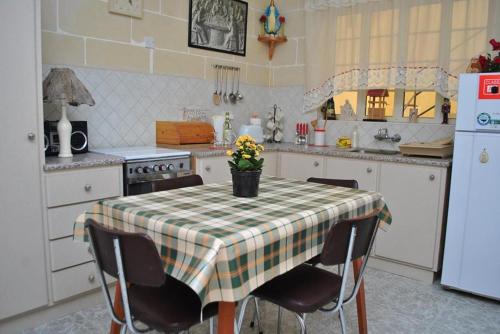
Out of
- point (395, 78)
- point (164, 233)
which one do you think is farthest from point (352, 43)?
point (164, 233)

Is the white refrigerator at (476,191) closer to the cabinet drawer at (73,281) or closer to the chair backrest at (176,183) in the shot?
the chair backrest at (176,183)

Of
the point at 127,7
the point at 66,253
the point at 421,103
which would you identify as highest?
the point at 127,7

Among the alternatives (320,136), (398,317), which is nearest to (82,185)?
(398,317)

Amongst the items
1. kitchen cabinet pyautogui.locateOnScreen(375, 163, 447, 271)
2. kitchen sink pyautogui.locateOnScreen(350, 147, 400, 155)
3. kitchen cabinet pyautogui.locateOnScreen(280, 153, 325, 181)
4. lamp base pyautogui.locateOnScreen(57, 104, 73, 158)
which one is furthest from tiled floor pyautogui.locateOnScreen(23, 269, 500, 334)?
kitchen sink pyautogui.locateOnScreen(350, 147, 400, 155)

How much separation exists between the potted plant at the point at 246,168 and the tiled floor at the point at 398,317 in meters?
0.93

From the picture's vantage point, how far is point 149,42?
352 centimetres

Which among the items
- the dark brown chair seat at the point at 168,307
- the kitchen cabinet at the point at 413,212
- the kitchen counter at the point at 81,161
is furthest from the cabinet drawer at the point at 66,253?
the kitchen cabinet at the point at 413,212

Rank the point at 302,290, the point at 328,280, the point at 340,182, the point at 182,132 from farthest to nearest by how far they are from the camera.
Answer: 1. the point at 182,132
2. the point at 340,182
3. the point at 328,280
4. the point at 302,290

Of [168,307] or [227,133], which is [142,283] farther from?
[227,133]

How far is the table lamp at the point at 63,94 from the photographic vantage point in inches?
104

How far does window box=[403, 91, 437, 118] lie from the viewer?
12.3 feet

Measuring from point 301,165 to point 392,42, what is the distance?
137 cm

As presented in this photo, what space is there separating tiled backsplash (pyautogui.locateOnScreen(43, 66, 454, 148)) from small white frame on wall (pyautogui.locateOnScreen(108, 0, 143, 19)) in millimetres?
466

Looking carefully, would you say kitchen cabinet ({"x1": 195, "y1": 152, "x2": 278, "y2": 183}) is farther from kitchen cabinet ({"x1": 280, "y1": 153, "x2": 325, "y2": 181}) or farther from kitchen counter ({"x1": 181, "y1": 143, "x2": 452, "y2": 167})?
kitchen cabinet ({"x1": 280, "y1": 153, "x2": 325, "y2": 181})
